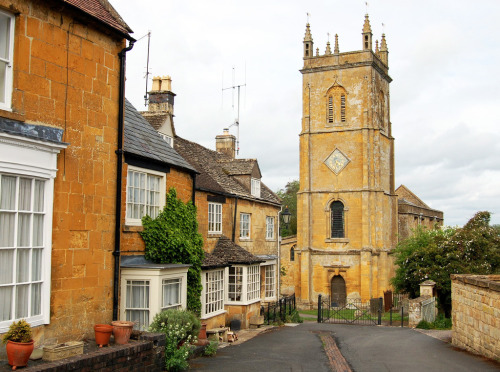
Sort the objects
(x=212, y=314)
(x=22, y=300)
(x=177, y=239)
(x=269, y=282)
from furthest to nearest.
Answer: (x=269, y=282)
(x=212, y=314)
(x=177, y=239)
(x=22, y=300)

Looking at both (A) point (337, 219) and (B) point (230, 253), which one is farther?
(A) point (337, 219)

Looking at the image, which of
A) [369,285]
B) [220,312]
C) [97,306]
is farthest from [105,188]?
[369,285]

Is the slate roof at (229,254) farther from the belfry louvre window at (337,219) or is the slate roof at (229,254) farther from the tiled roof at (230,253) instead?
the belfry louvre window at (337,219)

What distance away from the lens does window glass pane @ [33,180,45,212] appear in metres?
8.95

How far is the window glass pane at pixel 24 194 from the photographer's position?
8.63m

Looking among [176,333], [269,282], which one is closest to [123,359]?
[176,333]

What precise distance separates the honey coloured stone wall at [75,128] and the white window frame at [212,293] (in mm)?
7164

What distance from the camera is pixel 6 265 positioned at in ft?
27.4

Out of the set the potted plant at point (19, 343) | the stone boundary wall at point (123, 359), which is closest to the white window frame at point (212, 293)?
the stone boundary wall at point (123, 359)

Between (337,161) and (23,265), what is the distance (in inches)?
1587

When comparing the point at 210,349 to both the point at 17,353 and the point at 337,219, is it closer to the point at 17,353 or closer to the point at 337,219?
the point at 17,353

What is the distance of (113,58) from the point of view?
11.2m

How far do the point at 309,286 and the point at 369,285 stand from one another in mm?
5276

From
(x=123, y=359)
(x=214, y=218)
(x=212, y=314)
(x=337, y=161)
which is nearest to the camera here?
(x=123, y=359)
